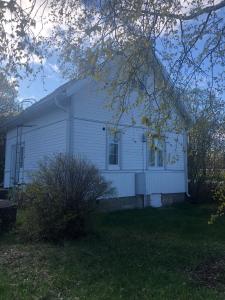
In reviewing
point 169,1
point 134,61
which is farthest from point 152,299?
point 169,1

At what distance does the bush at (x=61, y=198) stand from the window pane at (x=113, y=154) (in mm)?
5743

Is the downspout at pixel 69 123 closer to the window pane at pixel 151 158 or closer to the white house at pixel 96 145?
the white house at pixel 96 145

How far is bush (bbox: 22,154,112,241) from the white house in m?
3.79

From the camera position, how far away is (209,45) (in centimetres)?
788

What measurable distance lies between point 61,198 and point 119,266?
2474 mm

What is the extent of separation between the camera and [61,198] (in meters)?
8.70

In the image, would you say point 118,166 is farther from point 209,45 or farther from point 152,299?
point 152,299

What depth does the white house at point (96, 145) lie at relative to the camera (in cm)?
1395

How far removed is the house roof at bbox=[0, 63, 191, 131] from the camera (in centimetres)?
892

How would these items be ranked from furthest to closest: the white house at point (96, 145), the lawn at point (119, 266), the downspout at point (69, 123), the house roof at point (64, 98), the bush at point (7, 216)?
1. the white house at point (96, 145)
2. the downspout at point (69, 123)
3. the bush at point (7, 216)
4. the house roof at point (64, 98)
5. the lawn at point (119, 266)

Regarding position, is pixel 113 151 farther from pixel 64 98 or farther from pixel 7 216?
pixel 7 216

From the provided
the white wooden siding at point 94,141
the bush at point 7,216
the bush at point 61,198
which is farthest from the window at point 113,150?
the bush at point 61,198

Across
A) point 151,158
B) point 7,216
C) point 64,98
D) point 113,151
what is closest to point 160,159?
point 151,158

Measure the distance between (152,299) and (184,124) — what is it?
503 cm
